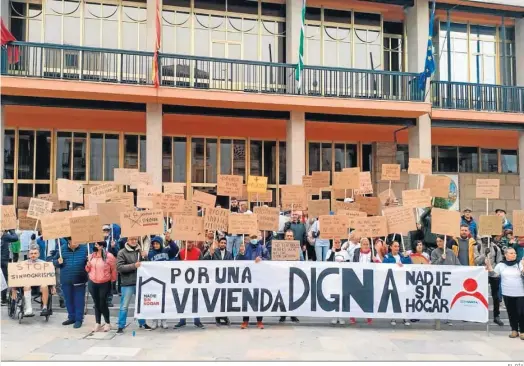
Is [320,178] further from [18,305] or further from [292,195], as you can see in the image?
[18,305]

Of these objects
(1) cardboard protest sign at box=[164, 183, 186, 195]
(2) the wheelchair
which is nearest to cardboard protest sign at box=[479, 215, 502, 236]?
(1) cardboard protest sign at box=[164, 183, 186, 195]

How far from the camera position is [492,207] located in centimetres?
1973

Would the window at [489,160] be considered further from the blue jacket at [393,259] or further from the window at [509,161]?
the blue jacket at [393,259]

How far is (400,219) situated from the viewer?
10.2 meters

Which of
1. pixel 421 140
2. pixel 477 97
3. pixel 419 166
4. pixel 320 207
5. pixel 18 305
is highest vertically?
pixel 477 97

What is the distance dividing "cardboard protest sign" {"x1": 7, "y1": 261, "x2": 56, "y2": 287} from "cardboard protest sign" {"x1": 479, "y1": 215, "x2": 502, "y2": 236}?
8369mm

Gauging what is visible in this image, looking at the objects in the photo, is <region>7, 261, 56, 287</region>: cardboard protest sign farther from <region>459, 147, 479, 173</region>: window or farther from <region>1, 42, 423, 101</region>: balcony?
<region>459, 147, 479, 173</region>: window

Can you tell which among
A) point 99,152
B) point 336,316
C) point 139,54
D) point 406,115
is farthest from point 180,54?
point 336,316

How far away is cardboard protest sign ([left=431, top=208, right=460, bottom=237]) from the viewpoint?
9812 millimetres

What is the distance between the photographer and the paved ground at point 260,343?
25.6ft

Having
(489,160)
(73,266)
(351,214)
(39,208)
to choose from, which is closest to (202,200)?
(73,266)

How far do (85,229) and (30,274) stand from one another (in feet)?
4.32

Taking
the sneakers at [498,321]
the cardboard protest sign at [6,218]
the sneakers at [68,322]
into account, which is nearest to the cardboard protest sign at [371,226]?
the sneakers at [498,321]

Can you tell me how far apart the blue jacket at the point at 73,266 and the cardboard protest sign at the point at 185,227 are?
168cm
